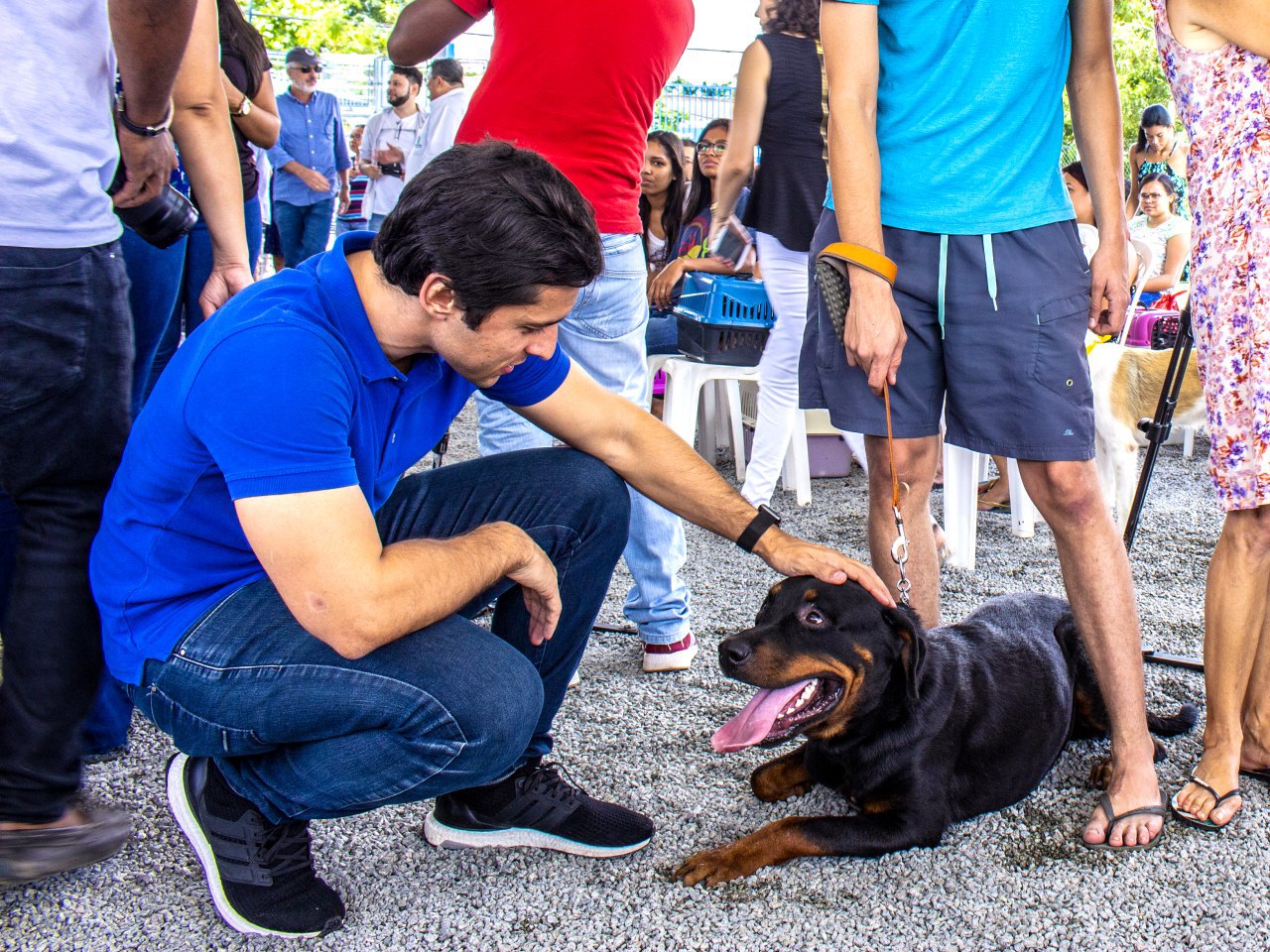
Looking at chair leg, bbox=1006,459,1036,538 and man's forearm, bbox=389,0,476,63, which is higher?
man's forearm, bbox=389,0,476,63

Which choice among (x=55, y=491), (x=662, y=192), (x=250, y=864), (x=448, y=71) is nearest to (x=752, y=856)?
(x=250, y=864)

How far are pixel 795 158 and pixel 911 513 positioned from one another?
2.28 m

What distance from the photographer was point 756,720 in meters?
2.05

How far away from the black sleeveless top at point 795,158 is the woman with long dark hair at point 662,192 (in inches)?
88.5

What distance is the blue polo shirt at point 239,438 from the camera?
1.56m

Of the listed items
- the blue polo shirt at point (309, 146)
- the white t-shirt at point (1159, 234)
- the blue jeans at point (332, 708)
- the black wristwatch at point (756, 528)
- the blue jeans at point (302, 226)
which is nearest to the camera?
the blue jeans at point (332, 708)

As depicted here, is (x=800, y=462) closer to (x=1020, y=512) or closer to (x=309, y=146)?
(x=1020, y=512)

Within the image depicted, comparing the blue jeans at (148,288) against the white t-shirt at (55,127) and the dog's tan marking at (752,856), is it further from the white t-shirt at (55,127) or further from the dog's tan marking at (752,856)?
the dog's tan marking at (752,856)

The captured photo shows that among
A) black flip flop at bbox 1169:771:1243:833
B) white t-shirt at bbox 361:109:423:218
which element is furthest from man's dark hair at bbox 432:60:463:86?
black flip flop at bbox 1169:771:1243:833

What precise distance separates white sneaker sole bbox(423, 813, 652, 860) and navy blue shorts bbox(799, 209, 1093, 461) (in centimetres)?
101

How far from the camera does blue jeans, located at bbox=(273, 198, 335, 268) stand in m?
8.66

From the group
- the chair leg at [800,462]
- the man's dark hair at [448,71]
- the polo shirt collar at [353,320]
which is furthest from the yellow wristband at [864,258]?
the man's dark hair at [448,71]

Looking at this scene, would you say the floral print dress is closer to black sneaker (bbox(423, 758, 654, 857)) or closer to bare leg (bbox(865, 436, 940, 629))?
bare leg (bbox(865, 436, 940, 629))

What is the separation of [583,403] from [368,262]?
544 mm
